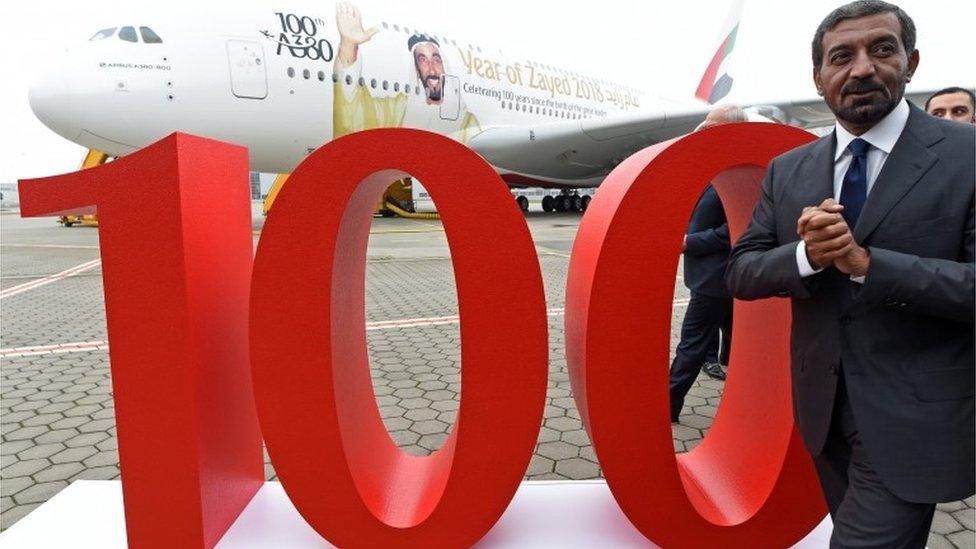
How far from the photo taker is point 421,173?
5.58 feet

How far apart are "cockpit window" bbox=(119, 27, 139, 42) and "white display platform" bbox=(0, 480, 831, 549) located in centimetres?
956

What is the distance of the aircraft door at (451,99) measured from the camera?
14.0 m

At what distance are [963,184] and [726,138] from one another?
70cm

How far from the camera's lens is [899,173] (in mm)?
1182

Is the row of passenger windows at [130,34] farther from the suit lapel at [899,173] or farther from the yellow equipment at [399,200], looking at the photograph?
the suit lapel at [899,173]

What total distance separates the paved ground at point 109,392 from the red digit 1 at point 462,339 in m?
0.50

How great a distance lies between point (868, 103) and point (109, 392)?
13.9ft

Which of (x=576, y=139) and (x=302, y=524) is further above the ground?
(x=576, y=139)

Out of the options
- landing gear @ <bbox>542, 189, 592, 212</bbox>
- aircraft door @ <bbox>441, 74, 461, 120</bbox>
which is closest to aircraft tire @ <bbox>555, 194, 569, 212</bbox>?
landing gear @ <bbox>542, 189, 592, 212</bbox>

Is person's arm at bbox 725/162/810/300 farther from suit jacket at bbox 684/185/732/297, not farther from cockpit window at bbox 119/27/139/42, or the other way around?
cockpit window at bbox 119/27/139/42

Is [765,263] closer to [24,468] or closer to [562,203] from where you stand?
[24,468]

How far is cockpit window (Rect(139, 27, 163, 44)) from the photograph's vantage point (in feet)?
31.8

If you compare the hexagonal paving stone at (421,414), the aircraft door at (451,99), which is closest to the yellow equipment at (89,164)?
the aircraft door at (451,99)

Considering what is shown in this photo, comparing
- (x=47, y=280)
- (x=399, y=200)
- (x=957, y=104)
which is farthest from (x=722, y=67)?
(x=47, y=280)
